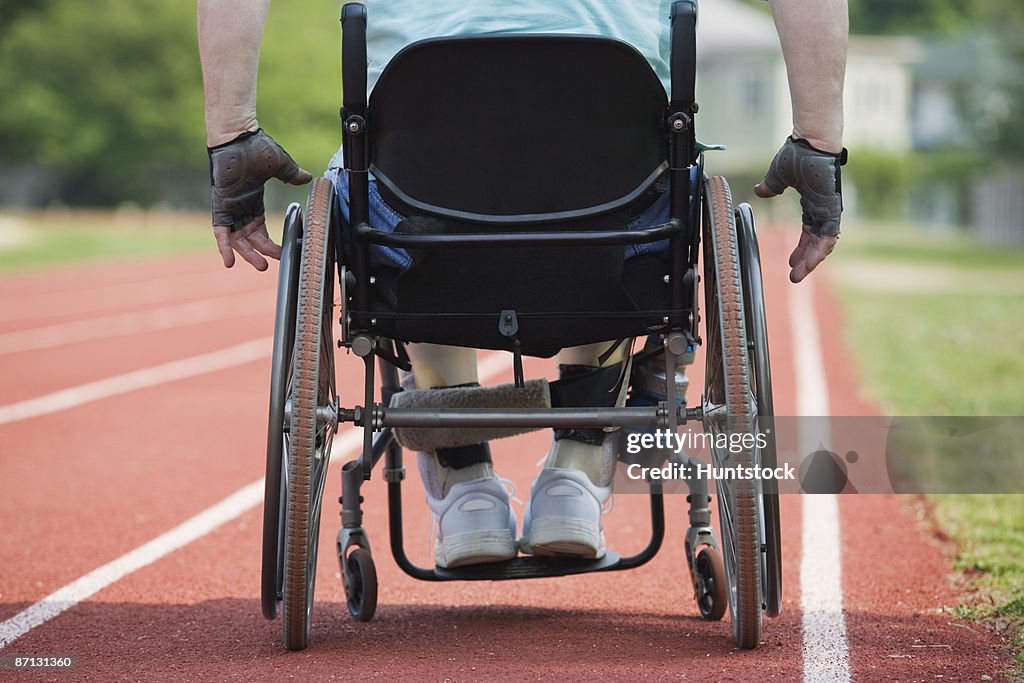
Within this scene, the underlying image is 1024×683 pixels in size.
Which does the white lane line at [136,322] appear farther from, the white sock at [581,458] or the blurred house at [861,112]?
the blurred house at [861,112]

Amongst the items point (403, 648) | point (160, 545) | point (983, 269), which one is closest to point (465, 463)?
point (403, 648)

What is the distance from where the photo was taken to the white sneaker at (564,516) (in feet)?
11.6

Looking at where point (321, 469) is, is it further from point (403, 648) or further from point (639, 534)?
point (639, 534)

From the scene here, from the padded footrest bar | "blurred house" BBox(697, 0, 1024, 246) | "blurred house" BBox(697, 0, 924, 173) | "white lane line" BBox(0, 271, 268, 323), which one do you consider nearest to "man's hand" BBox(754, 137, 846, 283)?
the padded footrest bar

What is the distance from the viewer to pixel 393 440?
4020 millimetres

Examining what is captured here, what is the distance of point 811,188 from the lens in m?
3.15

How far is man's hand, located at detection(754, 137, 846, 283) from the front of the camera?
3.12 meters

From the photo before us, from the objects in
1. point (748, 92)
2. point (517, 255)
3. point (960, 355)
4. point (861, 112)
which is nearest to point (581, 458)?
point (517, 255)

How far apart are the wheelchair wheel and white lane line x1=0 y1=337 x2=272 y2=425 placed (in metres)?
6.74

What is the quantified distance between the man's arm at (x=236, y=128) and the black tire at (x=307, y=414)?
139mm

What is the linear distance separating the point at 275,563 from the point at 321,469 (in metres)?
0.25

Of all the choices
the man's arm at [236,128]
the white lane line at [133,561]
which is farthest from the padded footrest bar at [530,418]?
the white lane line at [133,561]

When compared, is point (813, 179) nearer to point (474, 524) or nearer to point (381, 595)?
point (474, 524)

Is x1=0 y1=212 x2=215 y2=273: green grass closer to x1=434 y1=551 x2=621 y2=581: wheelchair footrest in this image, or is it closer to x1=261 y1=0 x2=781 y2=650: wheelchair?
x1=434 y1=551 x2=621 y2=581: wheelchair footrest
